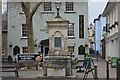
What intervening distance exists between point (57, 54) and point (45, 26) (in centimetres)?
2477

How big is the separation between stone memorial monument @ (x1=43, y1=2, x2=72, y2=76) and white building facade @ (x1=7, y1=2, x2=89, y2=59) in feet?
78.3

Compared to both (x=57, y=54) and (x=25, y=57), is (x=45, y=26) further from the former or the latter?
(x=57, y=54)

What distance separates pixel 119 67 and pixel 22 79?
336 inches

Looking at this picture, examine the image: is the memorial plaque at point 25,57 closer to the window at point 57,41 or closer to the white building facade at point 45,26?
the window at point 57,41

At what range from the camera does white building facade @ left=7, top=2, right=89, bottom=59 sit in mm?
46125

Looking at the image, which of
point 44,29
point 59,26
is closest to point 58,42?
point 59,26

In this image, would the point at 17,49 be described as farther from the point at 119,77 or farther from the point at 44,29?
the point at 119,77

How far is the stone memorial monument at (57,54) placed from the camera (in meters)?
21.2

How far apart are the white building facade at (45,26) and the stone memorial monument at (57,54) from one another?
23854mm

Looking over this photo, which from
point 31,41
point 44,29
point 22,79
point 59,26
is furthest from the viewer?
point 44,29

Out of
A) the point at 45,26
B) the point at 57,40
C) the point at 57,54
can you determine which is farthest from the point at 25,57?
the point at 45,26

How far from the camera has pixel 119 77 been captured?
13.3 metres

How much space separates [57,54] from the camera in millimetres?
21422

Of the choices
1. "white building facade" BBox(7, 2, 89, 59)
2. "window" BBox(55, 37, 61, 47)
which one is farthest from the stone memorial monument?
"white building facade" BBox(7, 2, 89, 59)
